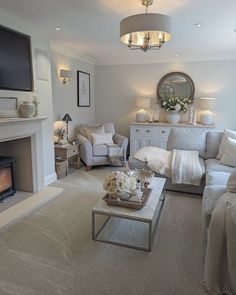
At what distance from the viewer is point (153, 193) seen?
2.54 meters

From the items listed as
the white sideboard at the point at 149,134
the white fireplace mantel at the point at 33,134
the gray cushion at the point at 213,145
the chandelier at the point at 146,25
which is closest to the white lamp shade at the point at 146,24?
the chandelier at the point at 146,25

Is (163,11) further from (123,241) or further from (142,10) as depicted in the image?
(123,241)

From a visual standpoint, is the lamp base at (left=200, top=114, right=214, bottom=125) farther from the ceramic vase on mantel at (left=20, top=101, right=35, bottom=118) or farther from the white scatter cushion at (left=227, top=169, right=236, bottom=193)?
the ceramic vase on mantel at (left=20, top=101, right=35, bottom=118)

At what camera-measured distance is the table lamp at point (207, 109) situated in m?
5.04

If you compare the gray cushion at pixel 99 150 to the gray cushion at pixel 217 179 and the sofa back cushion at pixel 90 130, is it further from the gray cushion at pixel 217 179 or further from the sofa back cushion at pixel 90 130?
the gray cushion at pixel 217 179

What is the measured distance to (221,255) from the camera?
65.9 inches

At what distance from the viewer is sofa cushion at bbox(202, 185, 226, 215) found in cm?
203

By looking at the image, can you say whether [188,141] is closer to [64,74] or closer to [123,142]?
[123,142]

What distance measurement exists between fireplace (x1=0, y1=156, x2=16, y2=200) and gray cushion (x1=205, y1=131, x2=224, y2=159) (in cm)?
313

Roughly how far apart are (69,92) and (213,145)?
120 inches

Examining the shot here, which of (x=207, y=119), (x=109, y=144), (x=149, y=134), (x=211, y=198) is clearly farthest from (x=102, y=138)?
(x=211, y=198)

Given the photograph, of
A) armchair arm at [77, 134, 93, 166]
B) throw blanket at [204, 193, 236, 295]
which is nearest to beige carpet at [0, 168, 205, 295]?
throw blanket at [204, 193, 236, 295]

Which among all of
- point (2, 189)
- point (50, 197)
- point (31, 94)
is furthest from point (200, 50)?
point (2, 189)

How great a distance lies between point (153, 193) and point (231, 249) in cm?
103
